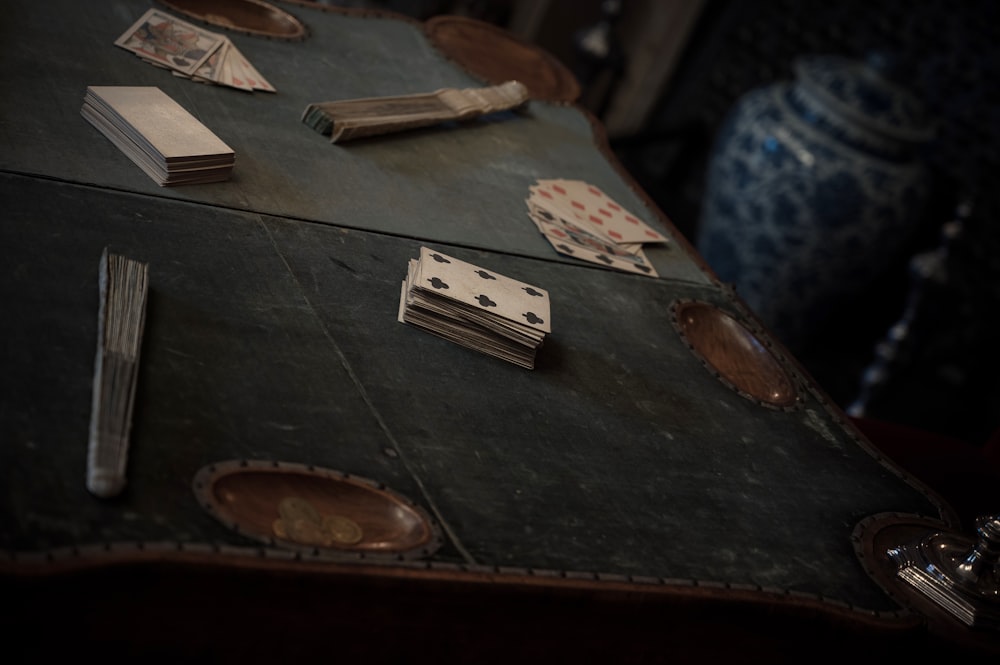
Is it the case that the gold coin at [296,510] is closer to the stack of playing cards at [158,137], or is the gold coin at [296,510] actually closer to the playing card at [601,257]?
the stack of playing cards at [158,137]

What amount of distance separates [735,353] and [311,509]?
1.31m

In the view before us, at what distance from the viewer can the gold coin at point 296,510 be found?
1.48 meters

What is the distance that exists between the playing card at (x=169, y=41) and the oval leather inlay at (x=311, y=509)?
136 cm

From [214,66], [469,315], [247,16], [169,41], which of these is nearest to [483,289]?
[469,315]

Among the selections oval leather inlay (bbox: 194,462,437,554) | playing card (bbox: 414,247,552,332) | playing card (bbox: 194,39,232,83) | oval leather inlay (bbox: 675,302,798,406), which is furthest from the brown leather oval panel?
oval leather inlay (bbox: 194,462,437,554)

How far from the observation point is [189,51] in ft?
8.57

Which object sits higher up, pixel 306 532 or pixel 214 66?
pixel 214 66

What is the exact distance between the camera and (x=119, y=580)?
1.27 m

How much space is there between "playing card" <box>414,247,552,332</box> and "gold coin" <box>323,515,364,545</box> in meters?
0.60

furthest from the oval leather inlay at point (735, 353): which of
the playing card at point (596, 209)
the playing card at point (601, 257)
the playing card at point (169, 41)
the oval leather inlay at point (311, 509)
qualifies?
the playing card at point (169, 41)

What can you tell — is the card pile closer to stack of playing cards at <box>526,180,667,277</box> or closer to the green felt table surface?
the green felt table surface

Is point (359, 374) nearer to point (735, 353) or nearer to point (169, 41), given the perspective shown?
point (735, 353)

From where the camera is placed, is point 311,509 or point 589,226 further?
point 589,226

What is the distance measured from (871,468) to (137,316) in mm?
A: 1516
